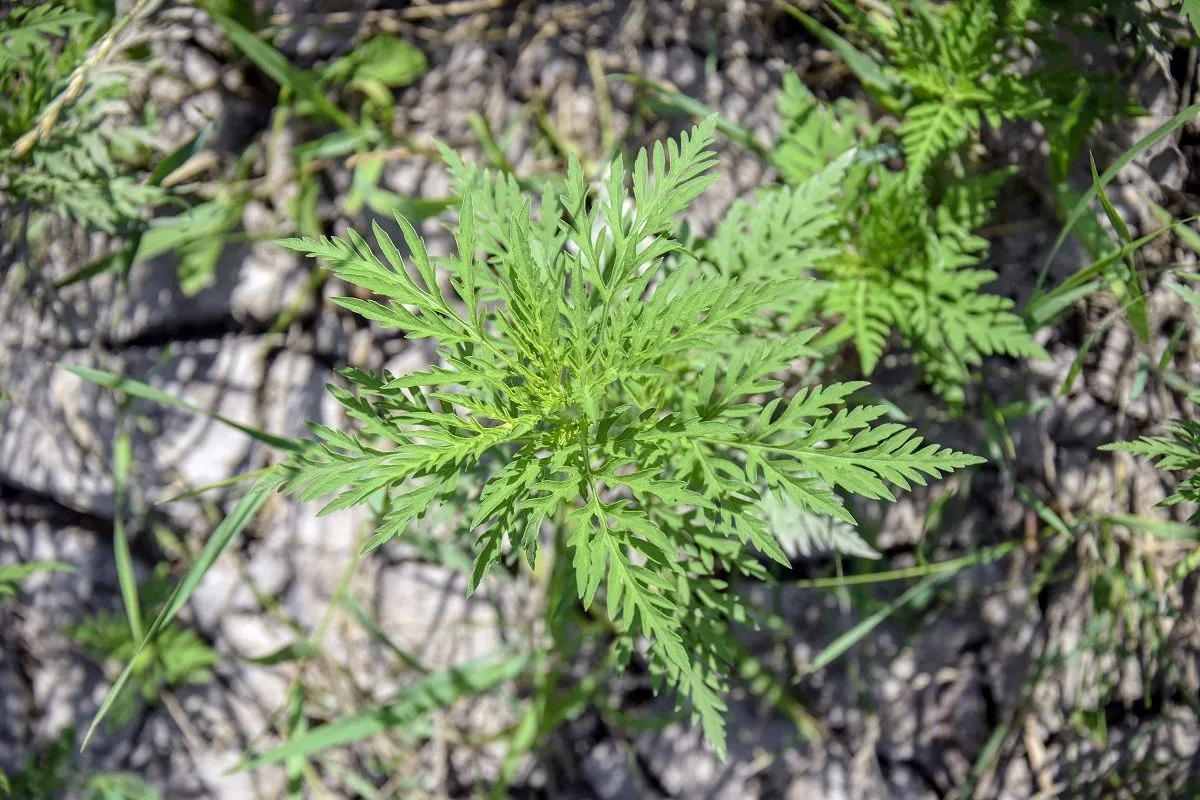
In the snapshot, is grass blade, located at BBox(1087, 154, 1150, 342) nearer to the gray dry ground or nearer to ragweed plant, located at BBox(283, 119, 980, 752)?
the gray dry ground

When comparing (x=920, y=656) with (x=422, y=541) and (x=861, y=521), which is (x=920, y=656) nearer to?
(x=861, y=521)

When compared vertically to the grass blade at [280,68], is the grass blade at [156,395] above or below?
below

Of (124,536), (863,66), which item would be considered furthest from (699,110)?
(124,536)

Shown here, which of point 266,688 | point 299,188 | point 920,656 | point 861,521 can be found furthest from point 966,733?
point 299,188

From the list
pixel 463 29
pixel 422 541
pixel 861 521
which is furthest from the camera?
pixel 463 29

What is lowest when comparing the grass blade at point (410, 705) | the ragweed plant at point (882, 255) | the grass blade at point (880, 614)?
the grass blade at point (410, 705)

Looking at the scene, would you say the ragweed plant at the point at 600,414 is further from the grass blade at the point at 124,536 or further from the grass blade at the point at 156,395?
the grass blade at the point at 124,536

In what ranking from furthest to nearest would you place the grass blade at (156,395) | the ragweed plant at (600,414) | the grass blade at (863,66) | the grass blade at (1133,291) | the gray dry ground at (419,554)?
the gray dry ground at (419,554), the grass blade at (863,66), the grass blade at (156,395), the grass blade at (1133,291), the ragweed plant at (600,414)

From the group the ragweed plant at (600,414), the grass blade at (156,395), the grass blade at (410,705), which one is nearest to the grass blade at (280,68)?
the grass blade at (156,395)
